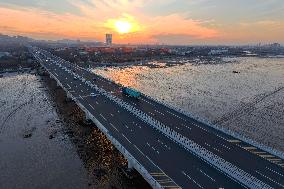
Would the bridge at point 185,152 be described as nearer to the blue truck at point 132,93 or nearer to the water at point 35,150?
the water at point 35,150

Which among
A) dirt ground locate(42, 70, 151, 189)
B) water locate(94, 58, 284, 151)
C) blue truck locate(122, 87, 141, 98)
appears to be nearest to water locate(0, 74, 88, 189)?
dirt ground locate(42, 70, 151, 189)

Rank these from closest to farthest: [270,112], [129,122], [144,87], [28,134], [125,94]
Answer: [129,122] → [28,134] → [270,112] → [125,94] → [144,87]

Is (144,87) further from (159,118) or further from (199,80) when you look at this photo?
(159,118)

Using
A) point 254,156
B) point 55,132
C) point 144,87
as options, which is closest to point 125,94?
point 55,132

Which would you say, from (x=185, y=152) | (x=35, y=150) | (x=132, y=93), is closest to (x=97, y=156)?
(x=35, y=150)

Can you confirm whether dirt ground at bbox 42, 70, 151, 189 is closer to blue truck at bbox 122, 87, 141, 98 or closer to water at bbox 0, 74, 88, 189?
water at bbox 0, 74, 88, 189
